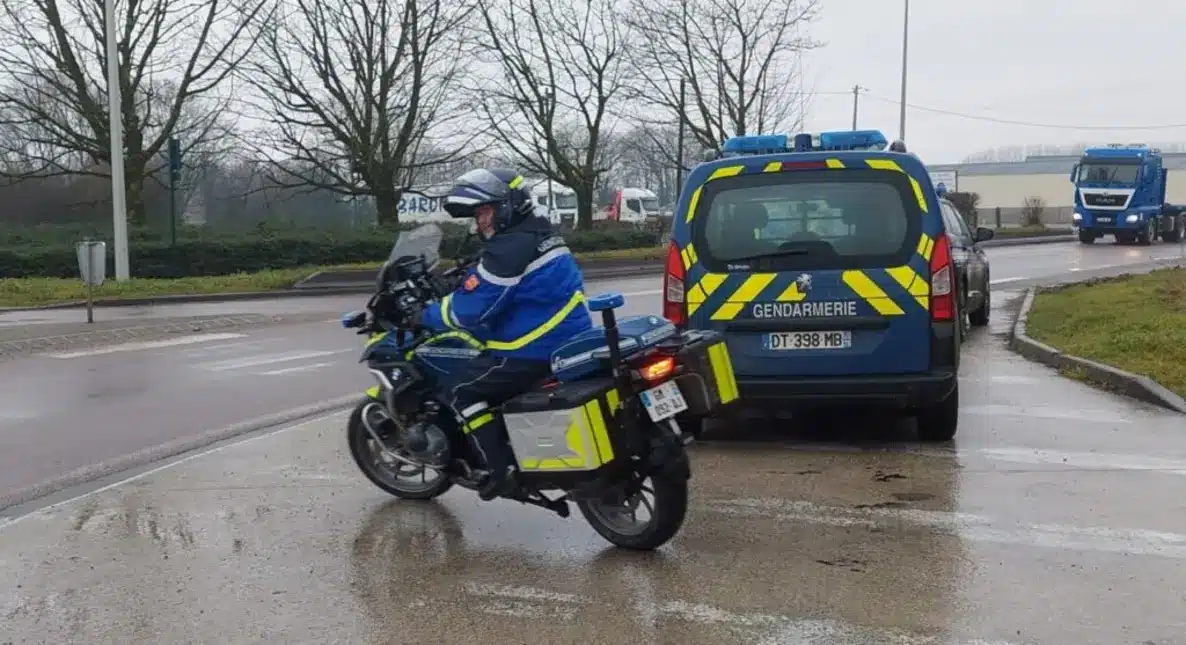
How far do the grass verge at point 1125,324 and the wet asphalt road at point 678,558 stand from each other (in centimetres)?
287

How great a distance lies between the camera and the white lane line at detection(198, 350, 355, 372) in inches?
518

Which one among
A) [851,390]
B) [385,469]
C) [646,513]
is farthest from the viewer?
[851,390]

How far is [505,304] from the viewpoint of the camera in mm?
5699

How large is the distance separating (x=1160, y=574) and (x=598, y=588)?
7.58 ft

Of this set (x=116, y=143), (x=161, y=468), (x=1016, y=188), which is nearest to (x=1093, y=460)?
(x=161, y=468)

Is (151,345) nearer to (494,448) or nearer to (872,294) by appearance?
(872,294)

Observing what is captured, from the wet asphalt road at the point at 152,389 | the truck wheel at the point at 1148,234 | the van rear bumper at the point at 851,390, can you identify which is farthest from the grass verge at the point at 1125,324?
the truck wheel at the point at 1148,234

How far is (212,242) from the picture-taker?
30297 millimetres

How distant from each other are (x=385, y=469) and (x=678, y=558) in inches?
78.9

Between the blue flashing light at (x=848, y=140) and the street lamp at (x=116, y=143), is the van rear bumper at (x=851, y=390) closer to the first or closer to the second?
the blue flashing light at (x=848, y=140)

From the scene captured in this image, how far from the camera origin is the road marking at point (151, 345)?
46.6ft

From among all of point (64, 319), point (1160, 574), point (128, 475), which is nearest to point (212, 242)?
point (64, 319)

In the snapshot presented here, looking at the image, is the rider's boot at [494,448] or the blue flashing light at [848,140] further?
the blue flashing light at [848,140]

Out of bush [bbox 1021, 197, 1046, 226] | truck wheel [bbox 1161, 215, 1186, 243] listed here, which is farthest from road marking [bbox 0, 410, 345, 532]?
bush [bbox 1021, 197, 1046, 226]
